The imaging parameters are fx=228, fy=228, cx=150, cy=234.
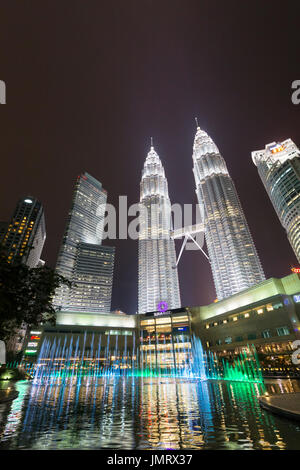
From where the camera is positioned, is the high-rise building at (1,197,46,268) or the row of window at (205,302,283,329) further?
the high-rise building at (1,197,46,268)

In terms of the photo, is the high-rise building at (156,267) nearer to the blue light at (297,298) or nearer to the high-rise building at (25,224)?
the high-rise building at (25,224)

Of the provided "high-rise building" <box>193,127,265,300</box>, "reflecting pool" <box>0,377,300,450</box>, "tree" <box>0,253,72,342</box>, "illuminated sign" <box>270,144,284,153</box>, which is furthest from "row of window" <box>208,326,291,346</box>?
"illuminated sign" <box>270,144,284,153</box>

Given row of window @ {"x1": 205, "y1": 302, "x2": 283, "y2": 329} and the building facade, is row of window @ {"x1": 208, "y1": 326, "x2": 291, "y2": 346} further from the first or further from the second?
row of window @ {"x1": 205, "y1": 302, "x2": 283, "y2": 329}

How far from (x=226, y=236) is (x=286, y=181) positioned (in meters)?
46.7

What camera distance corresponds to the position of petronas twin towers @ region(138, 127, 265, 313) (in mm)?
137625

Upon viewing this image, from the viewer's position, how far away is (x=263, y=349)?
2653 inches

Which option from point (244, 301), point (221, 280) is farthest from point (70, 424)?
point (221, 280)

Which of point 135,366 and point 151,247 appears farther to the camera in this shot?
point 151,247

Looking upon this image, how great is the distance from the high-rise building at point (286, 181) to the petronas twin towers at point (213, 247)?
22172 millimetres

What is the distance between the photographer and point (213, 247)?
15450cm

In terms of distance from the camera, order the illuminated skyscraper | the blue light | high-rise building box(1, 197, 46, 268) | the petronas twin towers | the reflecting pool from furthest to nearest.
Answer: high-rise building box(1, 197, 46, 268)
the illuminated skyscraper
the petronas twin towers
the blue light
the reflecting pool
